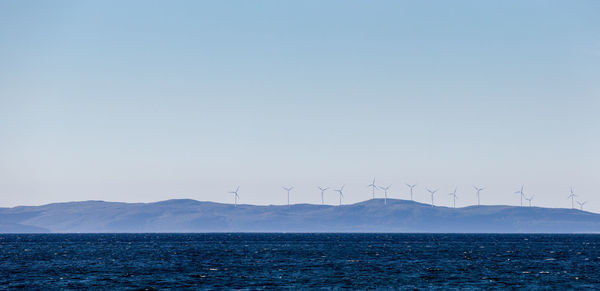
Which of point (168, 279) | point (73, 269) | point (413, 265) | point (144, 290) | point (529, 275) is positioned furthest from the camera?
point (413, 265)

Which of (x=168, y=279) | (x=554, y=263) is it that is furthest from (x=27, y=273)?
(x=554, y=263)

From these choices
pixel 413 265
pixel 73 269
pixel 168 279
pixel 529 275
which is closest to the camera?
pixel 168 279

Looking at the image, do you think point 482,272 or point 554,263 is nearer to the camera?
point 482,272

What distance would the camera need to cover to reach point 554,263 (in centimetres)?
12419

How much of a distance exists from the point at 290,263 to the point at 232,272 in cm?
1981

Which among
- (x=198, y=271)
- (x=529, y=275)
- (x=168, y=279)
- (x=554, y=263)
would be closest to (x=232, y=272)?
(x=198, y=271)

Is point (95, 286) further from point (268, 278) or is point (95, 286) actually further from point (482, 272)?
point (482, 272)

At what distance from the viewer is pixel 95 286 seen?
83562 millimetres

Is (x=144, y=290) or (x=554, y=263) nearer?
(x=144, y=290)

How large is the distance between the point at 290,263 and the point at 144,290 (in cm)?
4288

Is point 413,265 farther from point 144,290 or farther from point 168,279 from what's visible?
point 144,290

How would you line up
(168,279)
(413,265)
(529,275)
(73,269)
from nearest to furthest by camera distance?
(168,279) < (529,275) < (73,269) < (413,265)

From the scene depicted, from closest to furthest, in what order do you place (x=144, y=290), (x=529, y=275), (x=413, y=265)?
1. (x=144, y=290)
2. (x=529, y=275)
3. (x=413, y=265)

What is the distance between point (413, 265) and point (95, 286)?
50.1 meters
